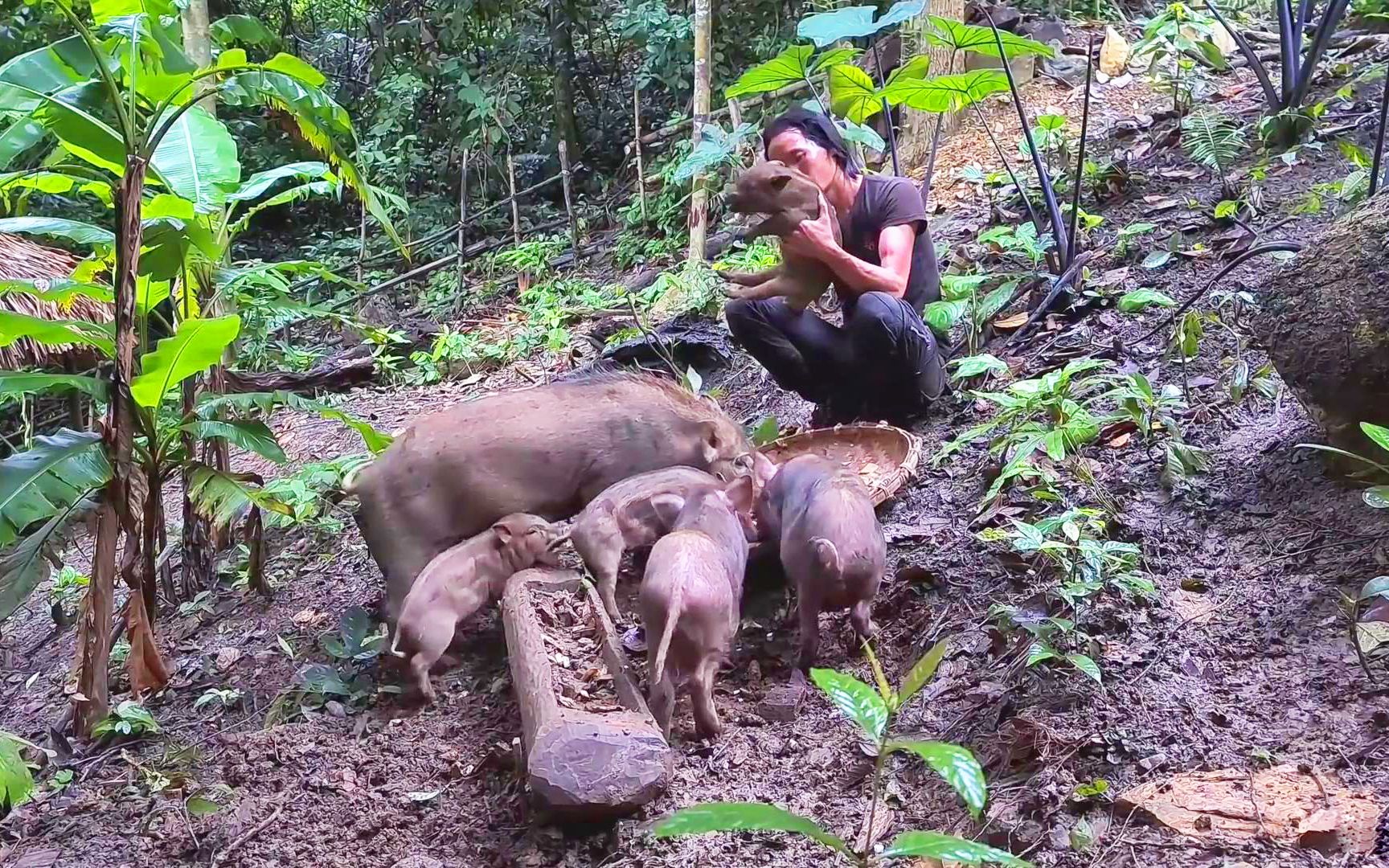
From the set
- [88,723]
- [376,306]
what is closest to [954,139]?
[376,306]

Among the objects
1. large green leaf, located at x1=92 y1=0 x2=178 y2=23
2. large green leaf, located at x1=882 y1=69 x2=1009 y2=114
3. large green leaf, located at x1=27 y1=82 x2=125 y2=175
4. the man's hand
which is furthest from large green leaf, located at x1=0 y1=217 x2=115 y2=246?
large green leaf, located at x1=882 y1=69 x2=1009 y2=114

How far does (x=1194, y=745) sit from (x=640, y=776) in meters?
1.38

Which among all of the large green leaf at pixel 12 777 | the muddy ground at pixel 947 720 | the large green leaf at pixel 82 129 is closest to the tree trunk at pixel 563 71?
the large green leaf at pixel 82 129

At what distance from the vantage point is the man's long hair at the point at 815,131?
465 cm

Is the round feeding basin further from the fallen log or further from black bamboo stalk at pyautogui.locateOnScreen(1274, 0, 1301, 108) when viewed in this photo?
the fallen log

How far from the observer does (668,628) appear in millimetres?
2795

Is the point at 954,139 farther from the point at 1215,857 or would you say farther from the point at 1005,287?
the point at 1215,857

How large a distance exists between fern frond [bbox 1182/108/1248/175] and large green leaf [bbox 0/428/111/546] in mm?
6157

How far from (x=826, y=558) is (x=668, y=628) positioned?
0.57 m

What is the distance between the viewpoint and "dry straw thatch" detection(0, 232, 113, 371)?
18.0 feet

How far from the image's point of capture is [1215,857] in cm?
212

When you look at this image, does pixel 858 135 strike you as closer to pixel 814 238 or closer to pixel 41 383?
pixel 814 238

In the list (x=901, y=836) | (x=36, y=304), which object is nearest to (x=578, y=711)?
(x=901, y=836)

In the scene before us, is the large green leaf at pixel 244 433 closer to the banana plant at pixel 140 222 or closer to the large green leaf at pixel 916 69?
the banana plant at pixel 140 222
